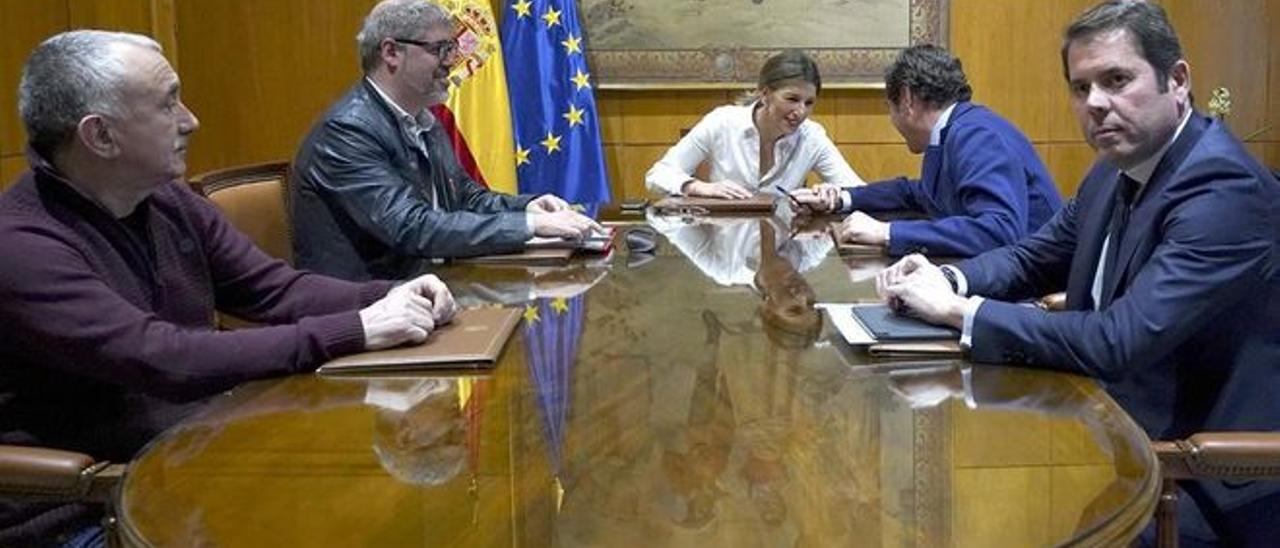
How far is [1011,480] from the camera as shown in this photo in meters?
1.38

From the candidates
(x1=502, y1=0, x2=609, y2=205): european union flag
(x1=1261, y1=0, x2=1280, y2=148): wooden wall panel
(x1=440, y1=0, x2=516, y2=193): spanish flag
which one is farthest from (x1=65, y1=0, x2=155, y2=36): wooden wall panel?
(x1=1261, y1=0, x2=1280, y2=148): wooden wall panel

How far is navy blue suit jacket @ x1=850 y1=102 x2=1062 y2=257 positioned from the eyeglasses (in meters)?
1.19

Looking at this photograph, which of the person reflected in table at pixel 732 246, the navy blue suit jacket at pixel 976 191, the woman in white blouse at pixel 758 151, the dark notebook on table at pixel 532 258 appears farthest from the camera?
the woman in white blouse at pixel 758 151

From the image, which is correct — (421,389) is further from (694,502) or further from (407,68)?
(407,68)

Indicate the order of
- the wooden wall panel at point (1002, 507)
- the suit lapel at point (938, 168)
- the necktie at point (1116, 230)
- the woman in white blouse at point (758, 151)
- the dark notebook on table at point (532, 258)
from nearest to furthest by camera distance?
the wooden wall panel at point (1002, 507) < the necktie at point (1116, 230) < the dark notebook on table at point (532, 258) < the suit lapel at point (938, 168) < the woman in white blouse at point (758, 151)

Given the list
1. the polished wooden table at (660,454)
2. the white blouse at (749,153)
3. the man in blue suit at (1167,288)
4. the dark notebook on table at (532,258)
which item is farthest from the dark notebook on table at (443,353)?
the white blouse at (749,153)

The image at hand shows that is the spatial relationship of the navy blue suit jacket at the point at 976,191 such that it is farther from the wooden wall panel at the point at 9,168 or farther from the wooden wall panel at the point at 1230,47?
the wooden wall panel at the point at 9,168

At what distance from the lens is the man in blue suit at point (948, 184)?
308 centimetres

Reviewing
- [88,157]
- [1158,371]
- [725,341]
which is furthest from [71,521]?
[1158,371]

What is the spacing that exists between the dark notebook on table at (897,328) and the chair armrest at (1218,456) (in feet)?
1.33

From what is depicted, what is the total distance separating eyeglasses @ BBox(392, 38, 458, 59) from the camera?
3305 mm

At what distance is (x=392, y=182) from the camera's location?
3.10m

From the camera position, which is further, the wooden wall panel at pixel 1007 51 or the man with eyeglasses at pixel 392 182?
the wooden wall panel at pixel 1007 51

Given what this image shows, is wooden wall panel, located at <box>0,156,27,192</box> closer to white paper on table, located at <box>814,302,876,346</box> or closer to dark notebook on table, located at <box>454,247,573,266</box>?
dark notebook on table, located at <box>454,247,573,266</box>
